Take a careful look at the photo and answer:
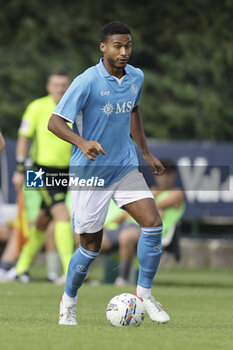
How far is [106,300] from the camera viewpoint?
951cm

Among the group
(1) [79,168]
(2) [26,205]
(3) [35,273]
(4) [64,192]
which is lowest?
(3) [35,273]

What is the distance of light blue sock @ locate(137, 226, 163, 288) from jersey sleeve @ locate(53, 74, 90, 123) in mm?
962

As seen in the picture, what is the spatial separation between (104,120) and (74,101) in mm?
269

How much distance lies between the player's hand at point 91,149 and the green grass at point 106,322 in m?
1.13

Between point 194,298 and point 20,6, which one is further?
point 20,6

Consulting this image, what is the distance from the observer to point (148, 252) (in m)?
7.07

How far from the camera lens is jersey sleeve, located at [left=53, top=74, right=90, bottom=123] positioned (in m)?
6.77

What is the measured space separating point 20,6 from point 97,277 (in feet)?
25.5

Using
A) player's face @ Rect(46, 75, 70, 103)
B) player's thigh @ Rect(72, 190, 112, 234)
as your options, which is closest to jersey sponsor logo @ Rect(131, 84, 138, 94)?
player's thigh @ Rect(72, 190, 112, 234)

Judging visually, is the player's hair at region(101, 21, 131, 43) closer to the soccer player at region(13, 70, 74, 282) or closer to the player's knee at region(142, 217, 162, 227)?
the player's knee at region(142, 217, 162, 227)

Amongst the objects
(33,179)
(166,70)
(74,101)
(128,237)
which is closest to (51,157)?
(128,237)

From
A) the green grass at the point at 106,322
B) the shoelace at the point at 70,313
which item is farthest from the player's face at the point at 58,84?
the shoelace at the point at 70,313

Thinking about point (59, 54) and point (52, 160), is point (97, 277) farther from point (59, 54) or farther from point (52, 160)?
point (59, 54)

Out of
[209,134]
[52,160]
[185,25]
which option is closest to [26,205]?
[52,160]
